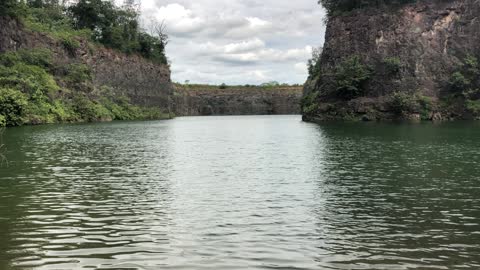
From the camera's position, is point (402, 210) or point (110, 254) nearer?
point (110, 254)

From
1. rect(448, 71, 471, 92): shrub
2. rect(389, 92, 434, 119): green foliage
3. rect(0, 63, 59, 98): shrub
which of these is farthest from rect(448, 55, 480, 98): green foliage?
rect(0, 63, 59, 98): shrub

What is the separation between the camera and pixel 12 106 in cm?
7262

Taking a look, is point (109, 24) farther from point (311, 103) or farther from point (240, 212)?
point (240, 212)

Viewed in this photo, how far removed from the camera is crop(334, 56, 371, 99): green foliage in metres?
99.6

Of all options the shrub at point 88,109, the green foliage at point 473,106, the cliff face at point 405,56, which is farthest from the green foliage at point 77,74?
the green foliage at point 473,106

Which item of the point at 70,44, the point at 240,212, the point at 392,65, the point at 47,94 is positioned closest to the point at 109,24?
the point at 70,44

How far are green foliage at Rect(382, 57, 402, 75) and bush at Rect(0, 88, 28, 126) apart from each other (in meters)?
66.1

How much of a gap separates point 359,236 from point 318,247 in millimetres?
1696

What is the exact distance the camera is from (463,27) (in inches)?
4048

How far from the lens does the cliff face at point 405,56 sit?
98.5 metres

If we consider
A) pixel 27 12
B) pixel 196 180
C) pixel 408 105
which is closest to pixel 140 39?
pixel 27 12

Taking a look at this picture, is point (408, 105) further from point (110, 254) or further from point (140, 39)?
point (110, 254)

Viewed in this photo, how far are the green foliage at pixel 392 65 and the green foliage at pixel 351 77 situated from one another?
3.50 meters

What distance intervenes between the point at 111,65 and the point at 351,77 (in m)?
58.5
